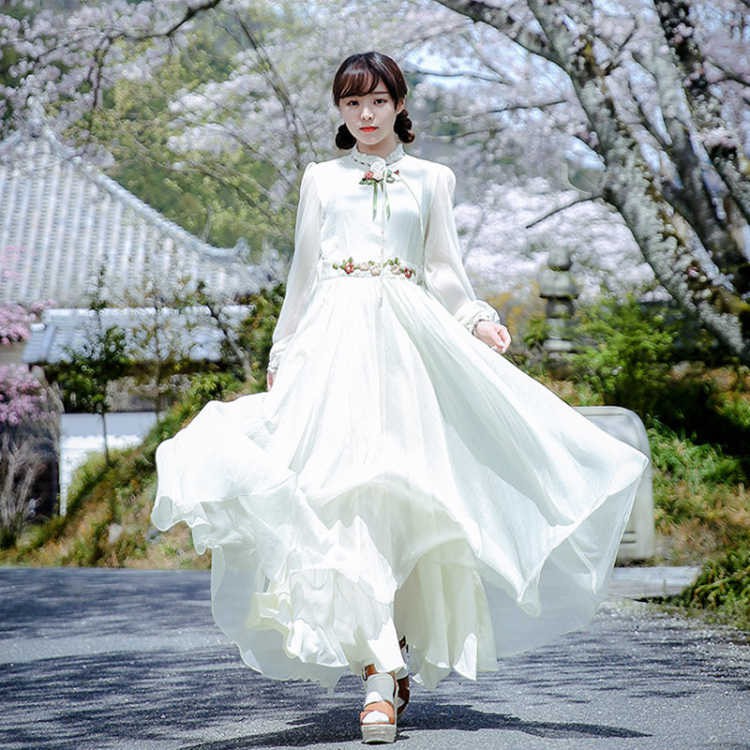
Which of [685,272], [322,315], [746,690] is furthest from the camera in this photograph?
[685,272]

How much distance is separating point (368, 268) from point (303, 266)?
0.78 feet

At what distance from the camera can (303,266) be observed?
4.87 metres

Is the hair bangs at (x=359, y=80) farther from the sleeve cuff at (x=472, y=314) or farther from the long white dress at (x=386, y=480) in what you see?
the sleeve cuff at (x=472, y=314)

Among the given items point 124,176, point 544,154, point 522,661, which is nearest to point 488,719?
point 522,661

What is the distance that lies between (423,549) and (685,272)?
7582mm

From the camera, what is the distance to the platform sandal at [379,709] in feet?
13.8

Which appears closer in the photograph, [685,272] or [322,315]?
[322,315]

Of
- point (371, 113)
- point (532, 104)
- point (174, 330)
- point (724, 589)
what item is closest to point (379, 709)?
point (371, 113)

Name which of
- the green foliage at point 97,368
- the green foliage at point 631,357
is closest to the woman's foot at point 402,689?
the green foliage at point 631,357

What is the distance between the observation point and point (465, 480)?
458 centimetres

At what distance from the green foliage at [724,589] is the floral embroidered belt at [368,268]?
13.6 ft

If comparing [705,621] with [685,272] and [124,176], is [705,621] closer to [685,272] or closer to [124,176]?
[685,272]

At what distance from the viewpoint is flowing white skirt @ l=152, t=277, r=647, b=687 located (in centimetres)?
429

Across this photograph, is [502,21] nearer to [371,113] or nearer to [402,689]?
[371,113]
